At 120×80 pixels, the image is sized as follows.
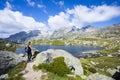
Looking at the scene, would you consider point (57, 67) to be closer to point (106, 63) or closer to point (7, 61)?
point (7, 61)

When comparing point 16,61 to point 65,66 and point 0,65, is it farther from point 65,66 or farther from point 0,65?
point 65,66

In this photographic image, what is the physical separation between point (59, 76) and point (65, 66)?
270cm

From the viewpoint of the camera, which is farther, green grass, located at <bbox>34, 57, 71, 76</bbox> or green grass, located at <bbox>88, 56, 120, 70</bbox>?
green grass, located at <bbox>88, 56, 120, 70</bbox>

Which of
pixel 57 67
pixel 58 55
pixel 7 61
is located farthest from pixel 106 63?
pixel 57 67

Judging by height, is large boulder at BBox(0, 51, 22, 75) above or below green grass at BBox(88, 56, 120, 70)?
above

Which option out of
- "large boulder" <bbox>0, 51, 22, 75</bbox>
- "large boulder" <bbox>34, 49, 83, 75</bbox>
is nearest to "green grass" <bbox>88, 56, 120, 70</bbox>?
"large boulder" <bbox>0, 51, 22, 75</bbox>

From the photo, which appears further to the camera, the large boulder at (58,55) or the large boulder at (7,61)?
the large boulder at (7,61)

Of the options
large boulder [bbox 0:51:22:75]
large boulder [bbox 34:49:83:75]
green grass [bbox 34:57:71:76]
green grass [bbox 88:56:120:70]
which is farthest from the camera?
green grass [bbox 88:56:120:70]

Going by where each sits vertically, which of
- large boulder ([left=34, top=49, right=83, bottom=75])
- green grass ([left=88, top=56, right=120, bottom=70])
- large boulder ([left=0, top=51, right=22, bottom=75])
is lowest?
green grass ([left=88, top=56, right=120, bottom=70])

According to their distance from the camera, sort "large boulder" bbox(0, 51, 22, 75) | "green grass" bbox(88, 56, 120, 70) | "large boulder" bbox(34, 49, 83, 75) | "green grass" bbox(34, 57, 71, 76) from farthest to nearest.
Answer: "green grass" bbox(88, 56, 120, 70), "large boulder" bbox(0, 51, 22, 75), "large boulder" bbox(34, 49, 83, 75), "green grass" bbox(34, 57, 71, 76)

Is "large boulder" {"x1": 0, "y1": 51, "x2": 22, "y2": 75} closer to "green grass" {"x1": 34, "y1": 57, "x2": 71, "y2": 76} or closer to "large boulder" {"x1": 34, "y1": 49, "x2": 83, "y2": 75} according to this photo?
"large boulder" {"x1": 34, "y1": 49, "x2": 83, "y2": 75}

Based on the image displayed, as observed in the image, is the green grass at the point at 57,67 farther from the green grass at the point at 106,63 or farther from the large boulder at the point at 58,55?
the green grass at the point at 106,63

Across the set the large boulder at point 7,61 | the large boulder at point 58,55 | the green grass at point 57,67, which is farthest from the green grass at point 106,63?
the green grass at point 57,67

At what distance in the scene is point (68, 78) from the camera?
2689cm
